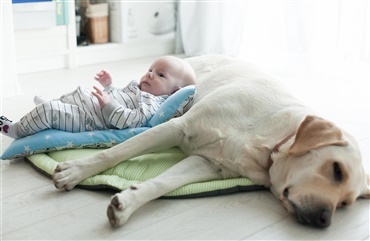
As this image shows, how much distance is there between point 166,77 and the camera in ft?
7.87

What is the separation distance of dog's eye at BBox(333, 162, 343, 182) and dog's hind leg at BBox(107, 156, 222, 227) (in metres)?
0.46

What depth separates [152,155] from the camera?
2.10 m

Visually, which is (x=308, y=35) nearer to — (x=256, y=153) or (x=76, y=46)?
(x=76, y=46)

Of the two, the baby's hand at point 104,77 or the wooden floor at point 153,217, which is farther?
the baby's hand at point 104,77

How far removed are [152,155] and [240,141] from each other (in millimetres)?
388

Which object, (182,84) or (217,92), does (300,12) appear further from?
(217,92)

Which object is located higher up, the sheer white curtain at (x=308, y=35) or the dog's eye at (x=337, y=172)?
the sheer white curtain at (x=308, y=35)

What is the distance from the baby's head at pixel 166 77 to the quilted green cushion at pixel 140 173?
0.36m

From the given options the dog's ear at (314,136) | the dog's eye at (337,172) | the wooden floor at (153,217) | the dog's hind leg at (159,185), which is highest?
the dog's ear at (314,136)

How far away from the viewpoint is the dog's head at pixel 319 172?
1587mm

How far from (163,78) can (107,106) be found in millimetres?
346

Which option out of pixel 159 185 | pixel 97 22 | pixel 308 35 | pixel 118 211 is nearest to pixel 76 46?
pixel 97 22

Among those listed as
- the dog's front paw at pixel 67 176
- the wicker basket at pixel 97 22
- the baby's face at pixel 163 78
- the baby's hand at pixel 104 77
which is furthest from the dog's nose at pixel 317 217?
the wicker basket at pixel 97 22

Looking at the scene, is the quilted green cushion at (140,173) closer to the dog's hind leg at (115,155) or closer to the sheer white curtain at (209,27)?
the dog's hind leg at (115,155)
